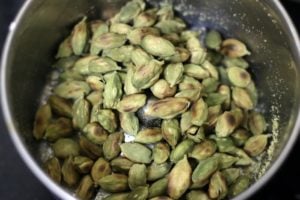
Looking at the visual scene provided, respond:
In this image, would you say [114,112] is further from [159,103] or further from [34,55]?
[34,55]

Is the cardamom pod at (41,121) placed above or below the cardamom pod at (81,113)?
below

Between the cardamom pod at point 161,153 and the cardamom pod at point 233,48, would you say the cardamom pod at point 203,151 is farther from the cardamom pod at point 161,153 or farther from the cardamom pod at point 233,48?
the cardamom pod at point 233,48

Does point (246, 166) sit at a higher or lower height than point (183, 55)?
lower

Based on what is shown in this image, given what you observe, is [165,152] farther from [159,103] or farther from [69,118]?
[69,118]

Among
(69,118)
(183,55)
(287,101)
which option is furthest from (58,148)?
(287,101)

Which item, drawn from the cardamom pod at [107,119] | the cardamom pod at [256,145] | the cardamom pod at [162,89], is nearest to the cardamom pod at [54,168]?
the cardamom pod at [107,119]

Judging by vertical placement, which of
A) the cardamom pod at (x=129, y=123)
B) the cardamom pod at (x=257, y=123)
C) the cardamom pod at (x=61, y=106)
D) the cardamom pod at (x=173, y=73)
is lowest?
the cardamom pod at (x=61, y=106)

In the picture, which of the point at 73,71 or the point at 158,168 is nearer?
the point at 158,168

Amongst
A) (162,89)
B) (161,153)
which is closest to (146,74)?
(162,89)
